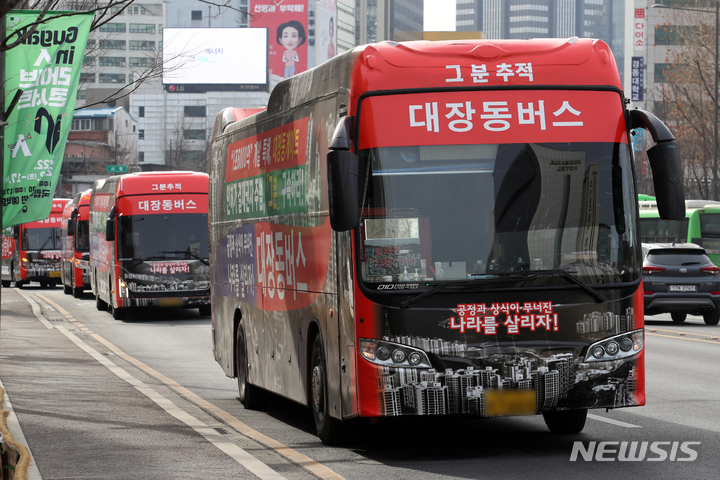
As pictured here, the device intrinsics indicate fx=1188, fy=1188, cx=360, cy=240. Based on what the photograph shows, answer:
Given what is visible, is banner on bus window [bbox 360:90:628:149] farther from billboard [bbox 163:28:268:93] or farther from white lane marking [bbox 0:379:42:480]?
billboard [bbox 163:28:268:93]

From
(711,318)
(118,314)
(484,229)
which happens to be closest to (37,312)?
(118,314)

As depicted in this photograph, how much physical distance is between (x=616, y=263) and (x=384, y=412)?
76.8 inches

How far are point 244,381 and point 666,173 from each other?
533cm

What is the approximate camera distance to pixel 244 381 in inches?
470

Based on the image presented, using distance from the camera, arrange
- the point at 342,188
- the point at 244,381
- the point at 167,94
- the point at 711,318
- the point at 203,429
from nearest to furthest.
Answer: the point at 342,188 < the point at 203,429 < the point at 244,381 < the point at 711,318 < the point at 167,94

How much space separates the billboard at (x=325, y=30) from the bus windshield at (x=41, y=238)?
115668mm

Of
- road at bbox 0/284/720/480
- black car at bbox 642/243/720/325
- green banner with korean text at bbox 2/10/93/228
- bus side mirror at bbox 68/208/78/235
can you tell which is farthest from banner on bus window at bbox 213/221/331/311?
bus side mirror at bbox 68/208/78/235

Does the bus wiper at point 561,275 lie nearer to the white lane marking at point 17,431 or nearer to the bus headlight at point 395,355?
the bus headlight at point 395,355

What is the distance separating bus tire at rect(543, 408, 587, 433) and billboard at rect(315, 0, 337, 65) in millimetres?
153620

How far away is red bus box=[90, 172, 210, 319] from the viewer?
85.8ft

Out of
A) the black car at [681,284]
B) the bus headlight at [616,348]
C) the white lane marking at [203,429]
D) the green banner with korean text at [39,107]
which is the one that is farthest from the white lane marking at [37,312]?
the bus headlight at [616,348]

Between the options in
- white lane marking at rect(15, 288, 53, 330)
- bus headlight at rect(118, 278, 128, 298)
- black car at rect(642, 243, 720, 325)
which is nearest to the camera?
black car at rect(642, 243, 720, 325)

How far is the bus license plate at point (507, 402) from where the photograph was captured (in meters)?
8.05

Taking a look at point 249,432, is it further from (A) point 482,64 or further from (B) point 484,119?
(A) point 482,64
